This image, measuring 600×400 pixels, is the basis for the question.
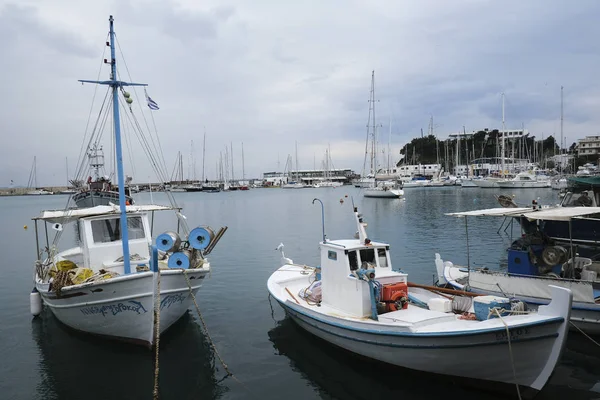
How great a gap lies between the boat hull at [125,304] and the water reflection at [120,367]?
0.49 m

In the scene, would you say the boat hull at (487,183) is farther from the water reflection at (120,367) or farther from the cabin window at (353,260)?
the water reflection at (120,367)

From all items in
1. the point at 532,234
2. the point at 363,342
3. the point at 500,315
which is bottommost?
the point at 363,342

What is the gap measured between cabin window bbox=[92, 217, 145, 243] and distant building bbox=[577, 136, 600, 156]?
469ft

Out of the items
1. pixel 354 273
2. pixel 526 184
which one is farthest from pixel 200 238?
pixel 526 184

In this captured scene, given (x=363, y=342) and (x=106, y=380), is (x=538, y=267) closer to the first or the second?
(x=363, y=342)

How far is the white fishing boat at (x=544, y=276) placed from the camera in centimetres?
1158

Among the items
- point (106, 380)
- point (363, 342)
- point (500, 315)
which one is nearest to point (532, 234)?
point (500, 315)

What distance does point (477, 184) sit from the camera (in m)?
105

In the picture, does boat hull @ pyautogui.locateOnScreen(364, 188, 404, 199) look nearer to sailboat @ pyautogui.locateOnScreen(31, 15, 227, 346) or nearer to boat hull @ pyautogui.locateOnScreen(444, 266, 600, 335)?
boat hull @ pyautogui.locateOnScreen(444, 266, 600, 335)

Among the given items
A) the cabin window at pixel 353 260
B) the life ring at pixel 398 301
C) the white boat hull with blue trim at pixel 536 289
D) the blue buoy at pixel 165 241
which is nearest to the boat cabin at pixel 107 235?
the blue buoy at pixel 165 241

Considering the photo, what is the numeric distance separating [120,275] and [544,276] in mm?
12967

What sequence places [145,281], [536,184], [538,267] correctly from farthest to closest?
[536,184] → [538,267] → [145,281]

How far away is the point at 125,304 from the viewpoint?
11.4 m

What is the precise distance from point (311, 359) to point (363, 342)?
2008 mm
